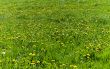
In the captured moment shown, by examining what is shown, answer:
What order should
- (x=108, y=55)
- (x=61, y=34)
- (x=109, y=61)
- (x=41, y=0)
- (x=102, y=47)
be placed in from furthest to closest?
(x=41, y=0) → (x=61, y=34) → (x=102, y=47) → (x=108, y=55) → (x=109, y=61)

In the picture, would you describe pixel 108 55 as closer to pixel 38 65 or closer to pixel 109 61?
pixel 109 61

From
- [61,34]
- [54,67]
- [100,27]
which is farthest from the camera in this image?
[100,27]

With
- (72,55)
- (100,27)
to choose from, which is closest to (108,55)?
(72,55)

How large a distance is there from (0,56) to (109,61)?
12.4ft

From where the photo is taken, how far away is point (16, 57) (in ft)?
31.7

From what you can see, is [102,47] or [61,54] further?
[102,47]

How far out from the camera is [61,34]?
44.3 feet

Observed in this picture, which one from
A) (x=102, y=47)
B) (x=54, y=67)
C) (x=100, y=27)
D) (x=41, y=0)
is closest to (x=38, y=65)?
(x=54, y=67)

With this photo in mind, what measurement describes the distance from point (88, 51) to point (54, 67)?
223 cm

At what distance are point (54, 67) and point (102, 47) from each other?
10.3 feet

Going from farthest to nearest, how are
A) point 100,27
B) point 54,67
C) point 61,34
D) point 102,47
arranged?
point 100,27 < point 61,34 < point 102,47 < point 54,67

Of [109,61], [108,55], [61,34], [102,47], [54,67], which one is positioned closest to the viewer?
[54,67]

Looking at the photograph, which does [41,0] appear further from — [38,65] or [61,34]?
[38,65]

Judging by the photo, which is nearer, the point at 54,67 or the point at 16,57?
the point at 54,67
